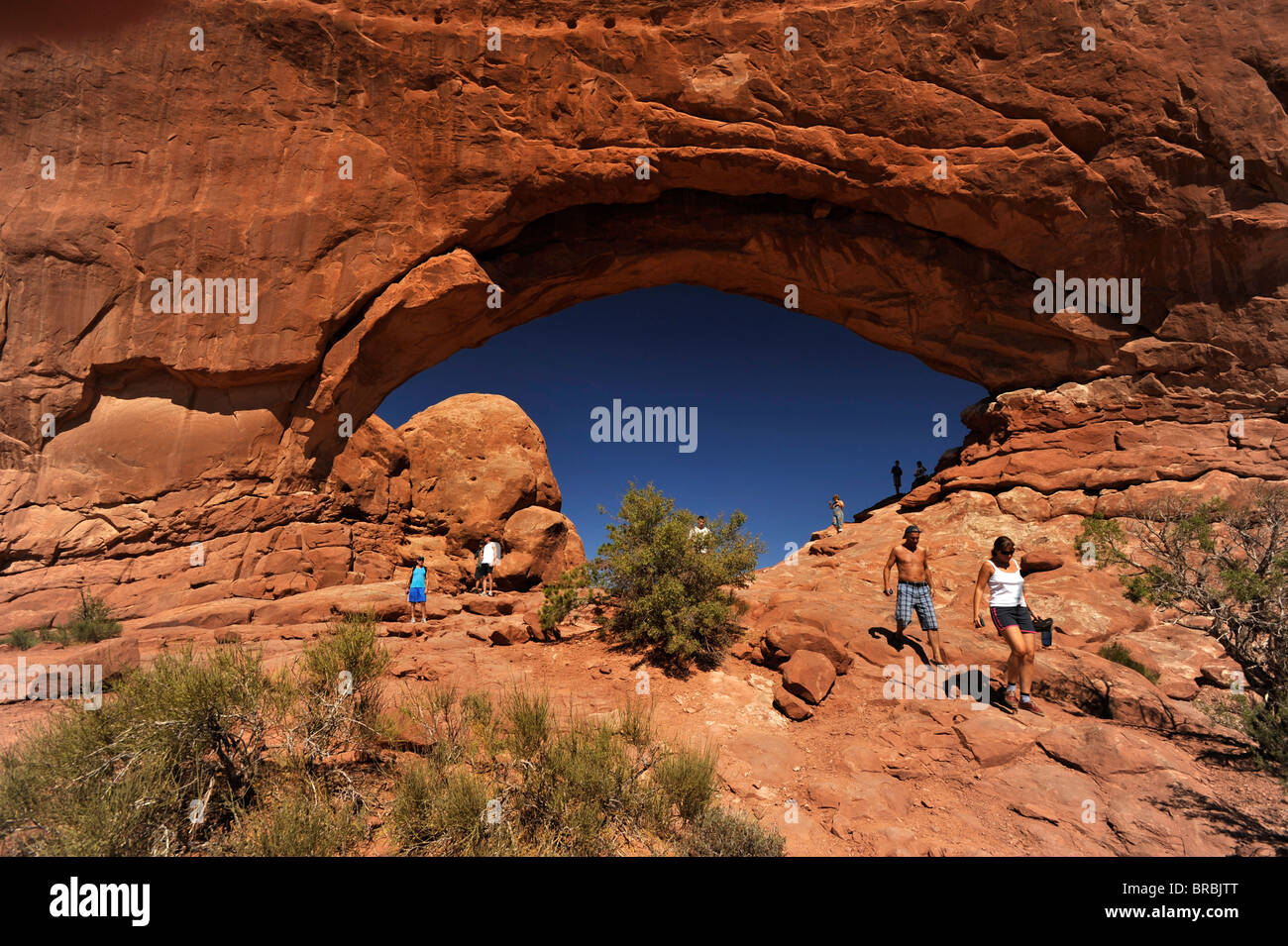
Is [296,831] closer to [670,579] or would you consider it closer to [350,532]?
[670,579]

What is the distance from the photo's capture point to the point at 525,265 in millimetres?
13281

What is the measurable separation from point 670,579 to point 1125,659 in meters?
5.64

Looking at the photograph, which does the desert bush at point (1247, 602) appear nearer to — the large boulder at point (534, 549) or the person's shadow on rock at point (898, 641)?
the person's shadow on rock at point (898, 641)

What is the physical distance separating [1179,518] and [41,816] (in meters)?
9.40

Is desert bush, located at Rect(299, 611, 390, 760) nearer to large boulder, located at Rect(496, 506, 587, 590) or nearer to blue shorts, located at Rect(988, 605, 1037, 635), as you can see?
blue shorts, located at Rect(988, 605, 1037, 635)

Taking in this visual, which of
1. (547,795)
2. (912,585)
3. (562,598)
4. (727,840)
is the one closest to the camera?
(727,840)

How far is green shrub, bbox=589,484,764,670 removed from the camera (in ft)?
21.1

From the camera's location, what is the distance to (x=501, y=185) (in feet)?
38.2

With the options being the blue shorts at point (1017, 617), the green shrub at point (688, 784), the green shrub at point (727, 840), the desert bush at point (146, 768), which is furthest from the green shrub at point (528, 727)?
the blue shorts at point (1017, 617)

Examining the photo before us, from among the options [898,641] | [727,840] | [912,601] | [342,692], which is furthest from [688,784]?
[912,601]

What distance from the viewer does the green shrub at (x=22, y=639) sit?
7922 millimetres

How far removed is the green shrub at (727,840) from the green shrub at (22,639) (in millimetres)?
10489
